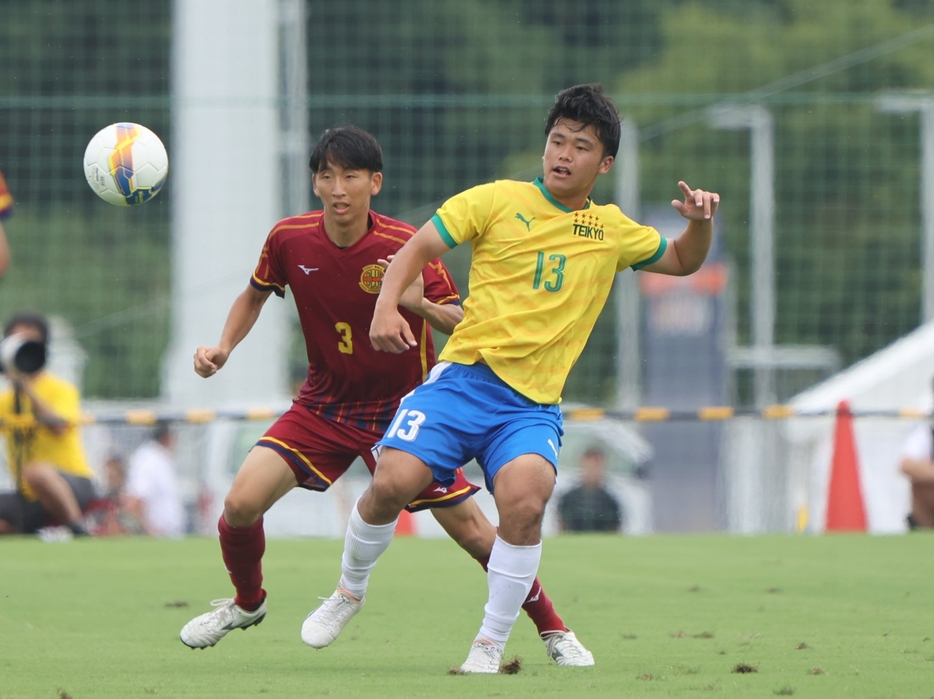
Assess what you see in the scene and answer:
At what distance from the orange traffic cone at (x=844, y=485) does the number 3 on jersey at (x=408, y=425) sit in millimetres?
7730

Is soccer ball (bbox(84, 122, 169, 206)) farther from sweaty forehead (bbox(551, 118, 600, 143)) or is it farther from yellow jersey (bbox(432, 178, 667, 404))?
sweaty forehead (bbox(551, 118, 600, 143))

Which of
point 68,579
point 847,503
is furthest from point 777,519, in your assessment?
point 68,579

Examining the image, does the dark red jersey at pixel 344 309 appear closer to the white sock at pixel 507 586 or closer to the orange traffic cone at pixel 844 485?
the white sock at pixel 507 586

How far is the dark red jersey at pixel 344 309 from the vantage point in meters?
6.14

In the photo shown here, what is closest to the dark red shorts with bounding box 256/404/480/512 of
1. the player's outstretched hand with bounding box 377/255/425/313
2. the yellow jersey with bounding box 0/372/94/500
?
the player's outstretched hand with bounding box 377/255/425/313

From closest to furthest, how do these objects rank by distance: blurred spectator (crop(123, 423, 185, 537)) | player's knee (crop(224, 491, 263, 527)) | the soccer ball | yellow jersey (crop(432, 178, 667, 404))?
yellow jersey (crop(432, 178, 667, 404)) < player's knee (crop(224, 491, 263, 527)) < the soccer ball < blurred spectator (crop(123, 423, 185, 537))

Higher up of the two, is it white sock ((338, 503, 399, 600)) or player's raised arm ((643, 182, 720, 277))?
player's raised arm ((643, 182, 720, 277))

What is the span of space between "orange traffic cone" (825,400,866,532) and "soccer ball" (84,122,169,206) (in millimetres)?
7362

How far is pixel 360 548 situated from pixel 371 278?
102cm

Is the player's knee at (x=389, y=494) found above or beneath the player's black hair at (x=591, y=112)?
beneath

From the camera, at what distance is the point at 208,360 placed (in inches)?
235

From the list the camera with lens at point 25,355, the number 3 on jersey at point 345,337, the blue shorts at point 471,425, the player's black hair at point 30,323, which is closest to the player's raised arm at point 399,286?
the blue shorts at point 471,425

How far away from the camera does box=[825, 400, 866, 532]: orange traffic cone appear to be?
41.4 ft

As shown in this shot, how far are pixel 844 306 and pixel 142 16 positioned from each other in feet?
50.1
